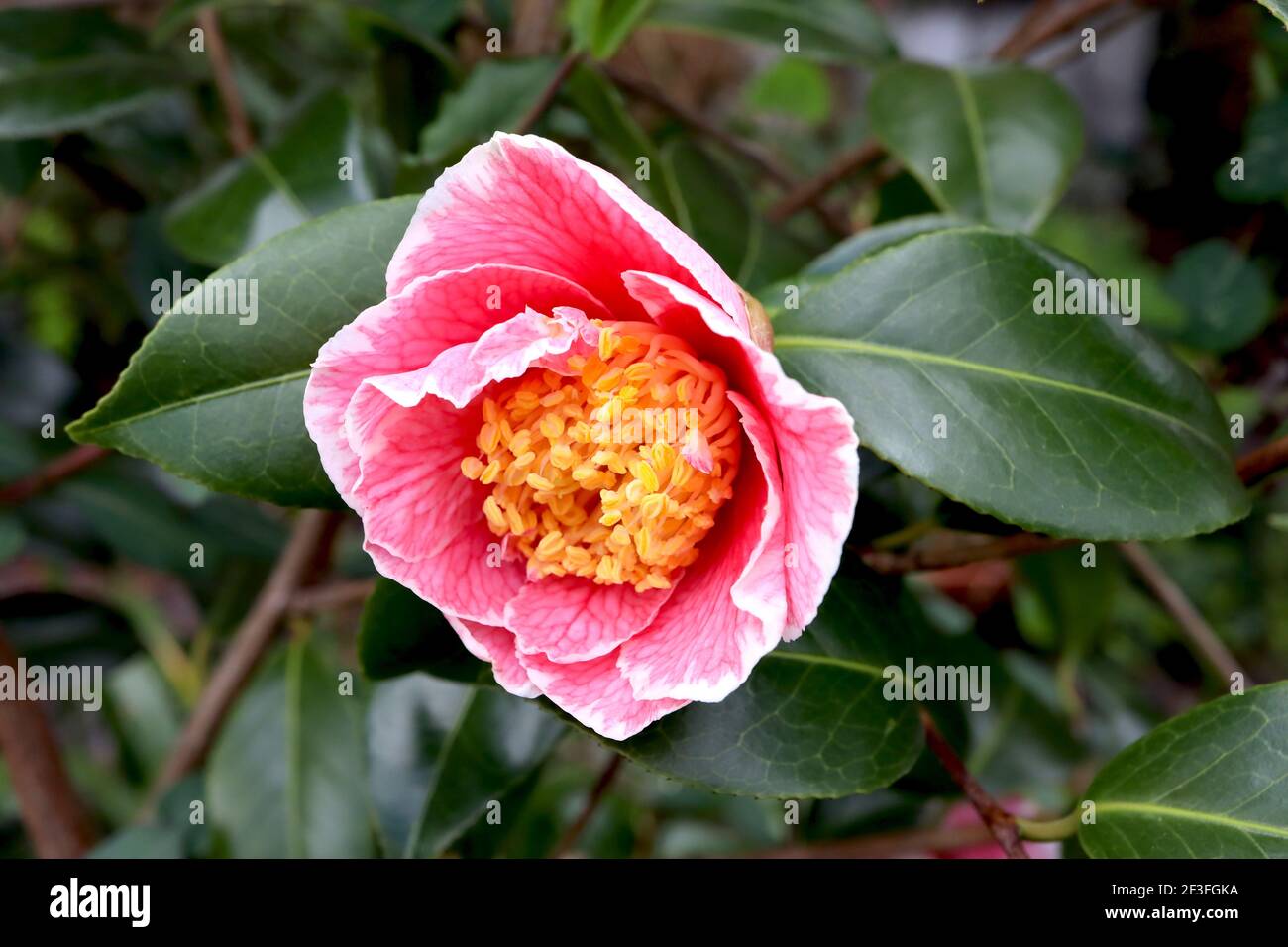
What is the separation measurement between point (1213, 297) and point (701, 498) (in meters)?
0.90

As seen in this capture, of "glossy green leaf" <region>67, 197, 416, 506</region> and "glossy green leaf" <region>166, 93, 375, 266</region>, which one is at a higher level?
"glossy green leaf" <region>166, 93, 375, 266</region>

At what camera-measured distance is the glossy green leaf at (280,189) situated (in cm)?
105

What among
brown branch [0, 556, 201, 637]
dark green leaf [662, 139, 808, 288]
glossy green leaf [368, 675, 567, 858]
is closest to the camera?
glossy green leaf [368, 675, 567, 858]

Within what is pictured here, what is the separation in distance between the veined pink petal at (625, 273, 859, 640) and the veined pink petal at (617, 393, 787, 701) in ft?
0.03

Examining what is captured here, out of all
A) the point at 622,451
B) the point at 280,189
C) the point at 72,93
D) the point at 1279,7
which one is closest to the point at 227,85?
the point at 72,93

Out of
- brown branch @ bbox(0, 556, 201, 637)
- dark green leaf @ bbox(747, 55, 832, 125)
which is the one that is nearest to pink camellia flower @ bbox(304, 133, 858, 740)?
brown branch @ bbox(0, 556, 201, 637)

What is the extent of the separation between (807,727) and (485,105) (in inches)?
25.7

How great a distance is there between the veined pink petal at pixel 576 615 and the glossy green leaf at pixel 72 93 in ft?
2.64

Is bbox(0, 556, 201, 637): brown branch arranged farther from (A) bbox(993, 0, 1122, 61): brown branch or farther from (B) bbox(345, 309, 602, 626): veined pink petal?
(A) bbox(993, 0, 1122, 61): brown branch

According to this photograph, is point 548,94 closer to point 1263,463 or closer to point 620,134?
point 620,134

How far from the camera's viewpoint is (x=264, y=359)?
705 mm

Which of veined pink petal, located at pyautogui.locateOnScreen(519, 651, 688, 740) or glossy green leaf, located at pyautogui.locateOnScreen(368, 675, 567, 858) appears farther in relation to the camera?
glossy green leaf, located at pyautogui.locateOnScreen(368, 675, 567, 858)

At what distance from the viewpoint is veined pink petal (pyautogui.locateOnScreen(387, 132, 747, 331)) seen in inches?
23.8
